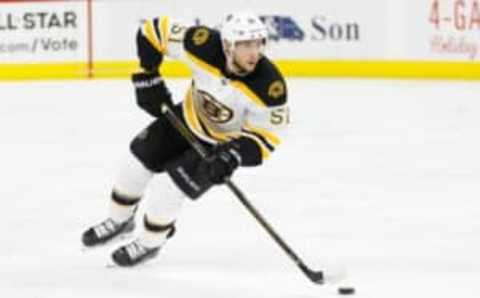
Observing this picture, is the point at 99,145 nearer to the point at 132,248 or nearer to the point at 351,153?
the point at 351,153

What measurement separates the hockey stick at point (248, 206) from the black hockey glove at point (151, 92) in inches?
1.3

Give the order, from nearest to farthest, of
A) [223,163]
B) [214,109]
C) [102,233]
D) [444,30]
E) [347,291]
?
[223,163] → [347,291] → [214,109] → [102,233] → [444,30]

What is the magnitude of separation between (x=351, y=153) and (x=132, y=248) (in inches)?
110

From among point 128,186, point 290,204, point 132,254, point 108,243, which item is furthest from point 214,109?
point 290,204

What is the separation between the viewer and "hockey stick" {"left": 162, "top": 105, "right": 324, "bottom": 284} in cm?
414

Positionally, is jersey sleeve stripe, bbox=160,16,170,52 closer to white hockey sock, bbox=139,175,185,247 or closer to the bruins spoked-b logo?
the bruins spoked-b logo

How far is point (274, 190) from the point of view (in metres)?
5.99

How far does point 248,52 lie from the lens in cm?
401

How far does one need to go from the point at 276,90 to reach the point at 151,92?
55 centimetres

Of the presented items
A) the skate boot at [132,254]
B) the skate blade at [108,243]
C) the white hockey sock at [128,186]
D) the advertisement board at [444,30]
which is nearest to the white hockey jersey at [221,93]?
the white hockey sock at [128,186]

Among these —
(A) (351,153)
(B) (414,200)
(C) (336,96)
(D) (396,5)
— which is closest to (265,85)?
(B) (414,200)

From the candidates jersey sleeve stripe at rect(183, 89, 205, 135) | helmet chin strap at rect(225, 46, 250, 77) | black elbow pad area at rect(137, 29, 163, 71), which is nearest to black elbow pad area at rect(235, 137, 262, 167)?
helmet chin strap at rect(225, 46, 250, 77)

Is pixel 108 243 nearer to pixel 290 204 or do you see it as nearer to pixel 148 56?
pixel 148 56

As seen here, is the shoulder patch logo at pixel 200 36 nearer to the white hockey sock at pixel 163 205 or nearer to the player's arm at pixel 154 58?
the player's arm at pixel 154 58
